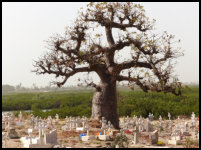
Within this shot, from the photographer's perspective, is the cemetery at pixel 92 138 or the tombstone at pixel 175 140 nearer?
the cemetery at pixel 92 138

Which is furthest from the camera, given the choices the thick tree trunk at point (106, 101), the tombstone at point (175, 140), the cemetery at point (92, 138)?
the thick tree trunk at point (106, 101)

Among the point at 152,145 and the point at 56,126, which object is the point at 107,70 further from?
the point at 152,145

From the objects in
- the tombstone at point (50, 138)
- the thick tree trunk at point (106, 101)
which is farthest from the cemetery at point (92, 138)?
the thick tree trunk at point (106, 101)

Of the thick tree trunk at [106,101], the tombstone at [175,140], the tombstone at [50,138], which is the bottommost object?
the tombstone at [175,140]

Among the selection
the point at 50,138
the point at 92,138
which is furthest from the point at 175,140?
the point at 50,138

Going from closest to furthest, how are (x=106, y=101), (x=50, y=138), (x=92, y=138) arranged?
(x=50, y=138)
(x=92, y=138)
(x=106, y=101)

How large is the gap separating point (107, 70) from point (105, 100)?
5.06 ft

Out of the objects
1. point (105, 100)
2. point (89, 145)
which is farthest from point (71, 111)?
point (89, 145)

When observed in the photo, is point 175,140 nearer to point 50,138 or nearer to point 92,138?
point 92,138

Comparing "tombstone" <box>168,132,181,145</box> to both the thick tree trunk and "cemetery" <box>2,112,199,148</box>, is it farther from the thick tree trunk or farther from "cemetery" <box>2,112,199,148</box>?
the thick tree trunk

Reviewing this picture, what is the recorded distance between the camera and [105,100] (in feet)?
57.2

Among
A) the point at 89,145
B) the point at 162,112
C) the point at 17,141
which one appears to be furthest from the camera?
the point at 162,112

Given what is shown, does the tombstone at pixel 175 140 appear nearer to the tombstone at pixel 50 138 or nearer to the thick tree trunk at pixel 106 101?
the tombstone at pixel 50 138

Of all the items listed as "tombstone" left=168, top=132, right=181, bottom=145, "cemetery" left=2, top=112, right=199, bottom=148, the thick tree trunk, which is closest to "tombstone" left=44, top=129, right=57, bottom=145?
"cemetery" left=2, top=112, right=199, bottom=148
